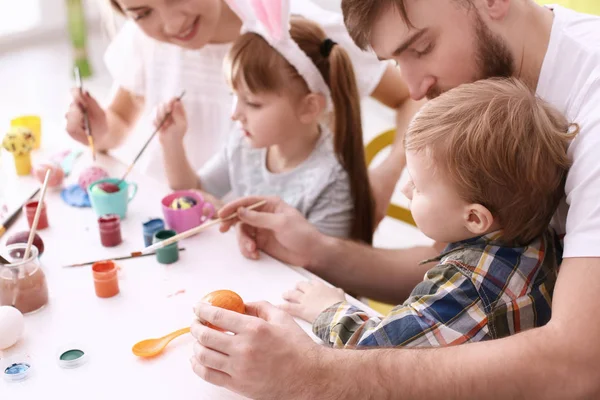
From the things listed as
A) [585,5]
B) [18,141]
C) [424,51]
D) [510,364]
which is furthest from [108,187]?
[585,5]

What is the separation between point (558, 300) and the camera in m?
0.91

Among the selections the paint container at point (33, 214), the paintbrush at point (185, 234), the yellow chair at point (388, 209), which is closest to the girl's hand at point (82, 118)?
the paint container at point (33, 214)

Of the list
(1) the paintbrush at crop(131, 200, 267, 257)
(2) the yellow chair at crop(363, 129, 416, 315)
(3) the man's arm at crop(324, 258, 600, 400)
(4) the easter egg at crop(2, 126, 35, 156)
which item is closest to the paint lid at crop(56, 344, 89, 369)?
(1) the paintbrush at crop(131, 200, 267, 257)

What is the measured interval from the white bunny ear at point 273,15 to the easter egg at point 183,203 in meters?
0.44

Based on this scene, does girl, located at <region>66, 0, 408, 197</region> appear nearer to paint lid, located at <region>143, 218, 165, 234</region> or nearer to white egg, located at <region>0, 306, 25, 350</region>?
paint lid, located at <region>143, 218, 165, 234</region>

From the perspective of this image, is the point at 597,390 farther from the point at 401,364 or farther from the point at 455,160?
the point at 455,160

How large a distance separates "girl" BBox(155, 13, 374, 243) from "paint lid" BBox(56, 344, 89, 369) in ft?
2.29

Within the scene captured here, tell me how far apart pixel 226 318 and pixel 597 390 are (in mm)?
543

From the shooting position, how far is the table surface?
3.36ft

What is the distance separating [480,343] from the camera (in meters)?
0.93

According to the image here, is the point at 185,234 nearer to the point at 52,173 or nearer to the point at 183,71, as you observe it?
the point at 52,173

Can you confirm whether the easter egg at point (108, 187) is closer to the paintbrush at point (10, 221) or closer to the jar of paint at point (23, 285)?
the paintbrush at point (10, 221)

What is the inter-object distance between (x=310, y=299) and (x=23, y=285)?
0.53 metres

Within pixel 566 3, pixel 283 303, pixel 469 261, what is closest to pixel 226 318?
pixel 283 303
